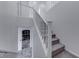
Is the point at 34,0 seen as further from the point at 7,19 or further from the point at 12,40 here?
the point at 12,40

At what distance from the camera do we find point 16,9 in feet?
17.7

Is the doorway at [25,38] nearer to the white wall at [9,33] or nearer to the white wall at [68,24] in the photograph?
the white wall at [9,33]

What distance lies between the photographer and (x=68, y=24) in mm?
3445

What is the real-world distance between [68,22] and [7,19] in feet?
11.5

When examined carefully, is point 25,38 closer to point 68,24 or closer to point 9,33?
point 9,33

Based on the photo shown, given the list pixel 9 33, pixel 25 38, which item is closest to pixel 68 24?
pixel 25 38

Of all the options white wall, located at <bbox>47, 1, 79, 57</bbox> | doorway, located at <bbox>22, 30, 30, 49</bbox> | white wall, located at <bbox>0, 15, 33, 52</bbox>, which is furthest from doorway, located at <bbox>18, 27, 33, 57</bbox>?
white wall, located at <bbox>47, 1, 79, 57</bbox>

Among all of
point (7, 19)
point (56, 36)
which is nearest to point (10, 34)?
point (7, 19)

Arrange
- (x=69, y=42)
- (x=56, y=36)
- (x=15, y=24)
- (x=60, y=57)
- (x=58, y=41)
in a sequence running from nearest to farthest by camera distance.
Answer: (x=60, y=57) < (x=69, y=42) < (x=58, y=41) < (x=56, y=36) < (x=15, y=24)

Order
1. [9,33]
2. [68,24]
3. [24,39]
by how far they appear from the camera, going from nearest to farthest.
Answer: [68,24] < [9,33] < [24,39]

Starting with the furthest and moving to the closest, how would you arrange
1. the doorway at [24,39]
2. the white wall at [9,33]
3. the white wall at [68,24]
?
the doorway at [24,39], the white wall at [9,33], the white wall at [68,24]

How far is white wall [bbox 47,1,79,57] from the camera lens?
3085mm

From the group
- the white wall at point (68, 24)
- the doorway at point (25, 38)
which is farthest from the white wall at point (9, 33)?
the white wall at point (68, 24)

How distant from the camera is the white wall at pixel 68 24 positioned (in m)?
3.08
